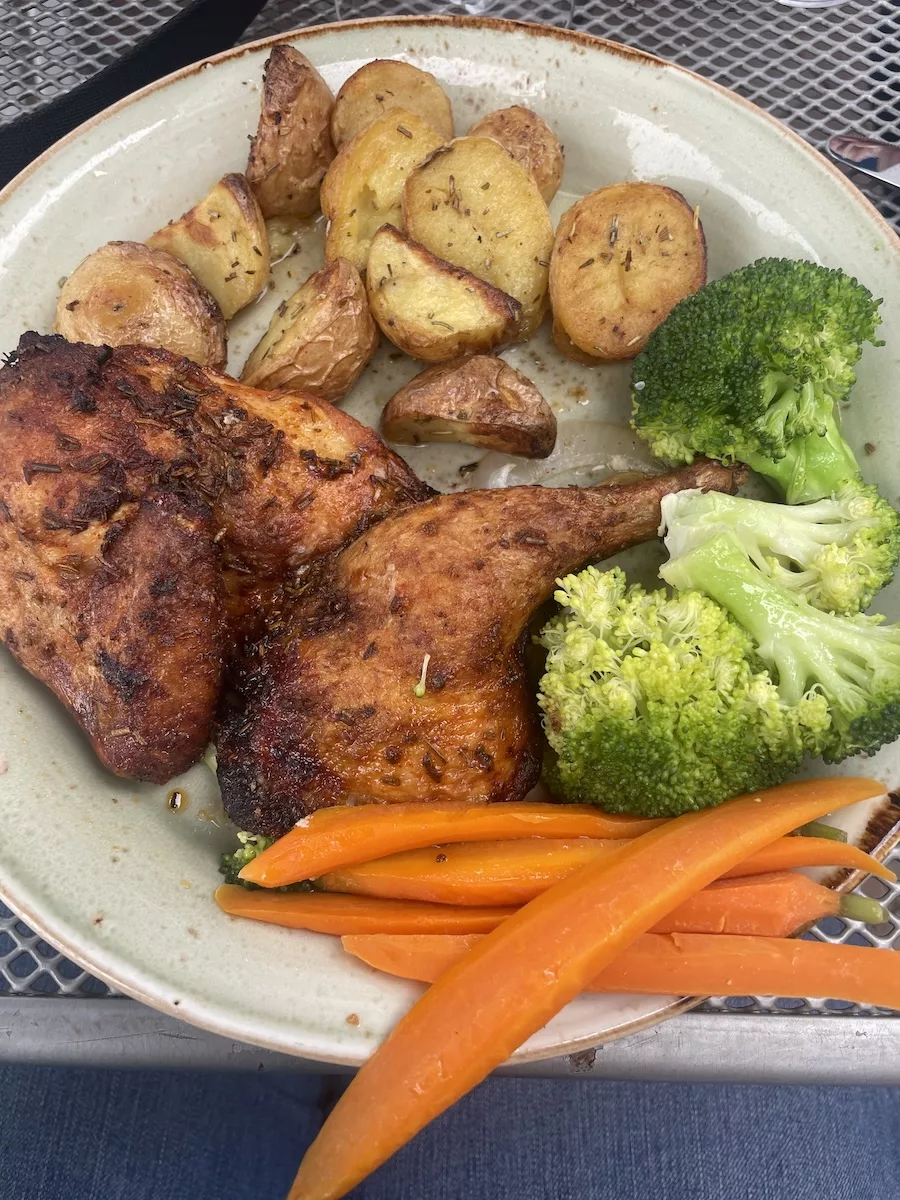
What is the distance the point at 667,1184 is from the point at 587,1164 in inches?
8.1

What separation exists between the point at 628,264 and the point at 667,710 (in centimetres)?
106

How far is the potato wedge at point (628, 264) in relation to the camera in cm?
187

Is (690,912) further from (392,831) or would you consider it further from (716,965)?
(392,831)

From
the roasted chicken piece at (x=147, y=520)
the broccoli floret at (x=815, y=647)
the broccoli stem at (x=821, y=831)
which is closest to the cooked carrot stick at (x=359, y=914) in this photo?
the roasted chicken piece at (x=147, y=520)

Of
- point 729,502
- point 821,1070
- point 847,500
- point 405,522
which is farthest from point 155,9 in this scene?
point 821,1070

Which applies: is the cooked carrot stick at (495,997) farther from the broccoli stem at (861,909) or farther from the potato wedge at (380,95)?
the potato wedge at (380,95)

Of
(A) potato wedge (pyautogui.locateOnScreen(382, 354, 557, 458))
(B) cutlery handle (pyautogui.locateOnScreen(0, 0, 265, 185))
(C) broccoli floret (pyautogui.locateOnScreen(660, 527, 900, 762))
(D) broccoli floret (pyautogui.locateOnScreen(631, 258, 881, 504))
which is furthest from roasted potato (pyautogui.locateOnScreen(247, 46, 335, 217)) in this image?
(C) broccoli floret (pyautogui.locateOnScreen(660, 527, 900, 762))

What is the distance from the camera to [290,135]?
197cm

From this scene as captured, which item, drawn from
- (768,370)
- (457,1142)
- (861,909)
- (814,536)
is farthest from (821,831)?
(457,1142)

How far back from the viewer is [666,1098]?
6.82ft

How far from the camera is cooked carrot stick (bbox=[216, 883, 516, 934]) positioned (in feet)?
4.68

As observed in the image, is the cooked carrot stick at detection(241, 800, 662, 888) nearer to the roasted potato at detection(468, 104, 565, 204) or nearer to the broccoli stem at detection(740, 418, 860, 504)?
the broccoli stem at detection(740, 418, 860, 504)

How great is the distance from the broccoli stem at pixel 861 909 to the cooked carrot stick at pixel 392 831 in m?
0.36

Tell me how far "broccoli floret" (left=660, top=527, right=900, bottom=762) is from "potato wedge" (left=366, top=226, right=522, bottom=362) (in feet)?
2.38
